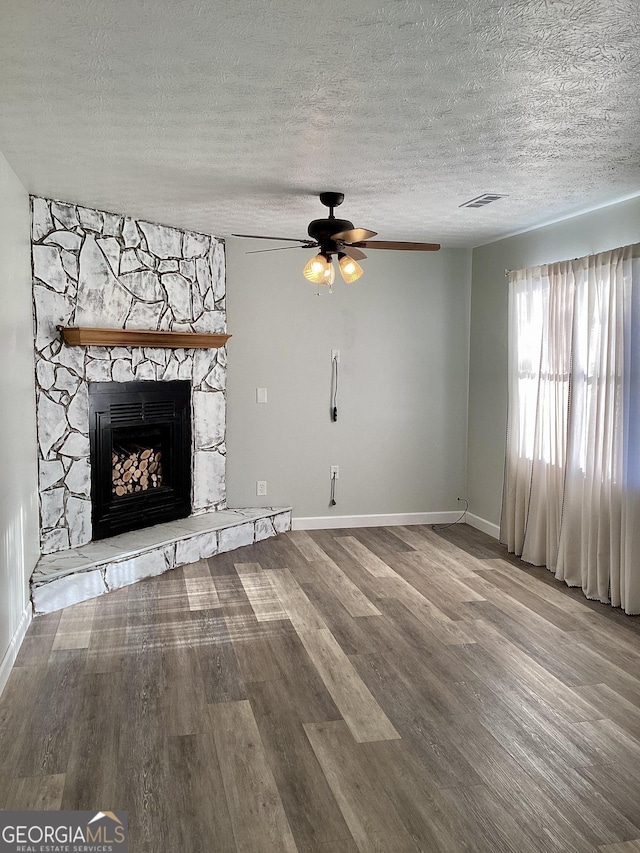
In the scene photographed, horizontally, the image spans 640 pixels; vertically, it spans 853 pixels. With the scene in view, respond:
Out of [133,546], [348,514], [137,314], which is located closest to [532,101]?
[137,314]

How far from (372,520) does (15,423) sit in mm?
3481

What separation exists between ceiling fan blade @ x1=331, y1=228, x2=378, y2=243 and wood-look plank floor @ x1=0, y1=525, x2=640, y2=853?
7.27 ft

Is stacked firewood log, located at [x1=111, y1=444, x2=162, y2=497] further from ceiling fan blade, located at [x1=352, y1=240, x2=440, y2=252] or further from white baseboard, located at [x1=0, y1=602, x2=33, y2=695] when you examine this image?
ceiling fan blade, located at [x1=352, y1=240, x2=440, y2=252]

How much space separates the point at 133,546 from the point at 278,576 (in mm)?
1033

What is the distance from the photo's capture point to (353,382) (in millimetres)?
6238

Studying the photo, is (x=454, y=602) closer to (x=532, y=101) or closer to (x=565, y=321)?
(x=565, y=321)

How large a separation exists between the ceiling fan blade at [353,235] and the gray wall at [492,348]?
69.6 inches

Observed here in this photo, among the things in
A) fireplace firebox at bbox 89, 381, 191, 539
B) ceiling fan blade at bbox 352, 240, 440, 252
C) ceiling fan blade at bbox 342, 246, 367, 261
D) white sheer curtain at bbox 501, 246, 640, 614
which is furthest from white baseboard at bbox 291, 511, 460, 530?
ceiling fan blade at bbox 352, 240, 440, 252

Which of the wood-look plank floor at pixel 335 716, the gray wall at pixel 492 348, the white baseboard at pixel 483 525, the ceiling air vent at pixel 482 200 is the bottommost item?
the wood-look plank floor at pixel 335 716

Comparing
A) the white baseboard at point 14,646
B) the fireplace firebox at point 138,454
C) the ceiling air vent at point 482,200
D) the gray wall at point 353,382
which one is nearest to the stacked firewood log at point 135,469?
the fireplace firebox at point 138,454

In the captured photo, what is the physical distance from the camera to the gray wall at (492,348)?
5164mm

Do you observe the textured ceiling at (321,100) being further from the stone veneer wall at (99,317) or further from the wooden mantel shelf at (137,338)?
the wooden mantel shelf at (137,338)

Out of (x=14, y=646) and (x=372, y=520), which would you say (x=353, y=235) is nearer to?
(x=14, y=646)

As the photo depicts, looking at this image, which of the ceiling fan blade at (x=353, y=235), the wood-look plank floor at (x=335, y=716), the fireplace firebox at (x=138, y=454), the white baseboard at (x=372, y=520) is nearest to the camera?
the wood-look plank floor at (x=335, y=716)
